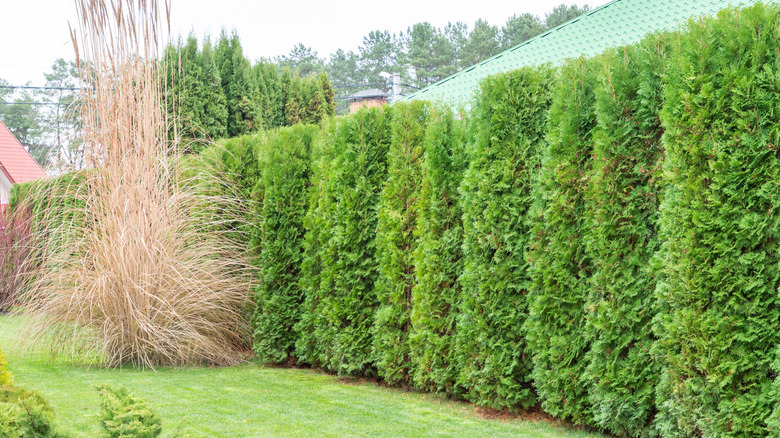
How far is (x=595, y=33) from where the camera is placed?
37.5 ft

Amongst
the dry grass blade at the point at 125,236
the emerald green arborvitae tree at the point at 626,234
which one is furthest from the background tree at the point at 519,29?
the emerald green arborvitae tree at the point at 626,234

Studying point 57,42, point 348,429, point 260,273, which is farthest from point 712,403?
point 57,42

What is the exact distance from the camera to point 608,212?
380 centimetres

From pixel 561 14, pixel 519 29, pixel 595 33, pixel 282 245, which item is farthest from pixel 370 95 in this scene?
pixel 282 245

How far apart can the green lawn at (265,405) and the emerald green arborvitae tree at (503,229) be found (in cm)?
35

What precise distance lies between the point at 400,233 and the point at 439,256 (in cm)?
52

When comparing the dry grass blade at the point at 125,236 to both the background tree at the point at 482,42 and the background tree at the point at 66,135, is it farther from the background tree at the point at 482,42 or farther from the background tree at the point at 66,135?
the background tree at the point at 482,42

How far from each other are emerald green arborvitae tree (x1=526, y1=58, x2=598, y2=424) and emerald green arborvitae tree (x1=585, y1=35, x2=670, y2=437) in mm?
135

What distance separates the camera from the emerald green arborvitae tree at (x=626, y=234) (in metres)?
3.67

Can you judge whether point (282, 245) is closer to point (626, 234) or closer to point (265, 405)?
point (265, 405)

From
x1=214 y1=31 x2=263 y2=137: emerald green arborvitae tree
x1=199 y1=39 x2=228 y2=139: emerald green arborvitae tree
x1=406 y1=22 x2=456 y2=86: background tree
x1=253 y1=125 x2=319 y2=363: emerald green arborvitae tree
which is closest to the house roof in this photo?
x1=406 y1=22 x2=456 y2=86: background tree

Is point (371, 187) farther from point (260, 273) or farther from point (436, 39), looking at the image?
point (436, 39)

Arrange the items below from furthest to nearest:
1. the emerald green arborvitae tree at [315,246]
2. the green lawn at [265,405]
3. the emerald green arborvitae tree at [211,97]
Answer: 1. the emerald green arborvitae tree at [211,97]
2. the emerald green arborvitae tree at [315,246]
3. the green lawn at [265,405]

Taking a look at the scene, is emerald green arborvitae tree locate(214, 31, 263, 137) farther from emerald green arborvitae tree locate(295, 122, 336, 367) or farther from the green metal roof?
emerald green arborvitae tree locate(295, 122, 336, 367)
